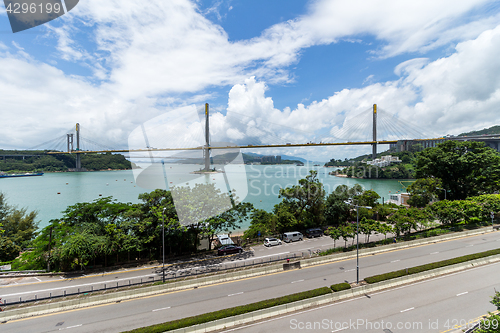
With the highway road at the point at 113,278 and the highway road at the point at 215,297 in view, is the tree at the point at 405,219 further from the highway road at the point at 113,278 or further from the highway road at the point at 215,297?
the highway road at the point at 113,278

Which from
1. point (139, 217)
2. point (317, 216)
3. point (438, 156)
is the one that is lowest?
point (317, 216)

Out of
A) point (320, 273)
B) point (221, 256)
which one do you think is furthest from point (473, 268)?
point (221, 256)

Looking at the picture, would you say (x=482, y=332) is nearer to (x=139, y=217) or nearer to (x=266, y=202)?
(x=139, y=217)

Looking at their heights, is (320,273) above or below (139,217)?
below

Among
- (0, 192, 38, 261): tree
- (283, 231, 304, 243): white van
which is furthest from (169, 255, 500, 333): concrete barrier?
(0, 192, 38, 261): tree

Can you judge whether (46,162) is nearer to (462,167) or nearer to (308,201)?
(308,201)

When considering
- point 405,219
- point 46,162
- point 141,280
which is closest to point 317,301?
point 141,280
